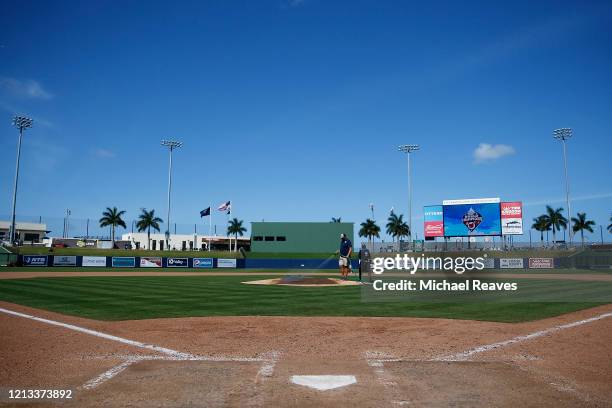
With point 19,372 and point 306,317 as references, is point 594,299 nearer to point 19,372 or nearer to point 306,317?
point 306,317

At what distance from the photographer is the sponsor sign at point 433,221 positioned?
54.3m

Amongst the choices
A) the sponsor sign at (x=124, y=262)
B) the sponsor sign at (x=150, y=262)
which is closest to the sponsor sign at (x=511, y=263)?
the sponsor sign at (x=150, y=262)

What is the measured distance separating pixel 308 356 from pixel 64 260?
1710 inches

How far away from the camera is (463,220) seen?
51.4m

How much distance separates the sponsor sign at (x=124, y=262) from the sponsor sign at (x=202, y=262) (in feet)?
20.9

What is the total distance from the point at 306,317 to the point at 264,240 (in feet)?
206

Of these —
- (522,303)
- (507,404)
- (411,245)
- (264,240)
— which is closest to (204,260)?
(264,240)

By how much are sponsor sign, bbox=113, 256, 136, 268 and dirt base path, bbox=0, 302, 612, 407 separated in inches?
1473

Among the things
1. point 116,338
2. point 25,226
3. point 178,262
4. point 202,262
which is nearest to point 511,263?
point 202,262

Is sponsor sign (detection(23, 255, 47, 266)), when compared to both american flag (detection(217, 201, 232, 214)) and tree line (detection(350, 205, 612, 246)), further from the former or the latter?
tree line (detection(350, 205, 612, 246))

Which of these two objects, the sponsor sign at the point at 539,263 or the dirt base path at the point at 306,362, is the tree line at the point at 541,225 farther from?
the dirt base path at the point at 306,362

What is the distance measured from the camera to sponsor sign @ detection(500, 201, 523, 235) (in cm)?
4966

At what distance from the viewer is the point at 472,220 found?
50.9 m

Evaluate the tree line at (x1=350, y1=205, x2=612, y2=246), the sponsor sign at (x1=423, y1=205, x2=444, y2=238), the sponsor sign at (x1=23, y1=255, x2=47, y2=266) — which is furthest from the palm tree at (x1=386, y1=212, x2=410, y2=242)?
the sponsor sign at (x1=23, y1=255, x2=47, y2=266)
